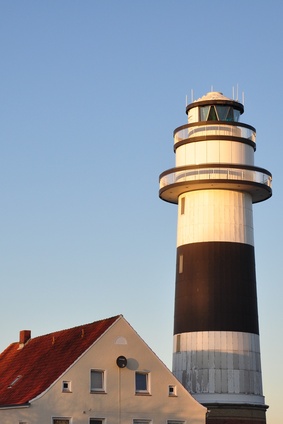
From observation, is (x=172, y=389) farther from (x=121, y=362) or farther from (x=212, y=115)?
(x=212, y=115)

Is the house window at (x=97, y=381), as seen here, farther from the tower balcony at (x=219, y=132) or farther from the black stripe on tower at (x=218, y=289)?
the tower balcony at (x=219, y=132)

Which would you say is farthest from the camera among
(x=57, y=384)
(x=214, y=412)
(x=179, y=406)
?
(x=214, y=412)

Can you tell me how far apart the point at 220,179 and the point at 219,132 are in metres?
3.24

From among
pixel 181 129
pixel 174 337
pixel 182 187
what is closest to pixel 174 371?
pixel 174 337

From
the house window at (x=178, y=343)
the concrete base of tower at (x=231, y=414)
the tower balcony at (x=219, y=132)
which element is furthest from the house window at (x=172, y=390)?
the tower balcony at (x=219, y=132)

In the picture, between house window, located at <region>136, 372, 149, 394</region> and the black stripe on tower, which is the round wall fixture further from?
the black stripe on tower

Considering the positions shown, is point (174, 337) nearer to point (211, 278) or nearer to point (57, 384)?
point (211, 278)

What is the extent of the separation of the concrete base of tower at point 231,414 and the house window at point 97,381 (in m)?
8.60

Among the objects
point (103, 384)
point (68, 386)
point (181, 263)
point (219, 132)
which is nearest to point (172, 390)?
point (103, 384)

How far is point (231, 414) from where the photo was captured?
4944 cm

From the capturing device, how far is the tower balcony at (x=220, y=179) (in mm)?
51500

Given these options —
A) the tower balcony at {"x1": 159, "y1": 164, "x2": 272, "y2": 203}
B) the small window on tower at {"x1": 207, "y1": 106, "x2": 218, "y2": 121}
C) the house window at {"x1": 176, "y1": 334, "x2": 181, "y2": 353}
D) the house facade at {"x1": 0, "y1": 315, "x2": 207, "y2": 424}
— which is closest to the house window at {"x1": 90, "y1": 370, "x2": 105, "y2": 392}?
the house facade at {"x1": 0, "y1": 315, "x2": 207, "y2": 424}

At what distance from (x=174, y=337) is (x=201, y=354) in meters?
2.51

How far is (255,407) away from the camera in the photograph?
50.2 metres
